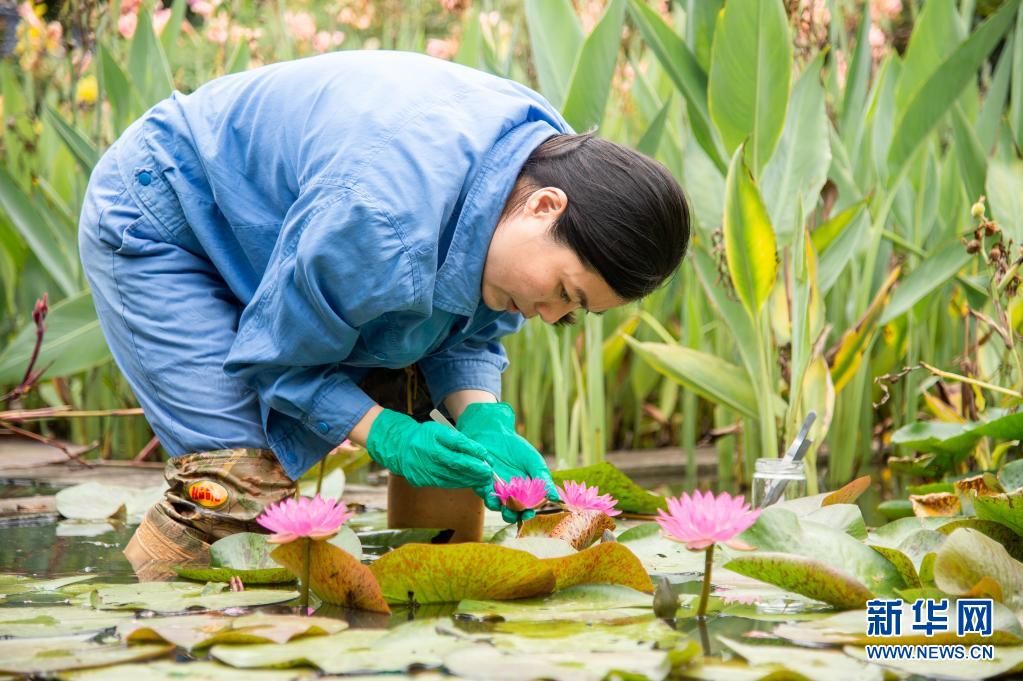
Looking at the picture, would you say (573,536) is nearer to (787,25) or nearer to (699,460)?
(787,25)

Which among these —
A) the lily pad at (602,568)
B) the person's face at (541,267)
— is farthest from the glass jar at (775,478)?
the lily pad at (602,568)

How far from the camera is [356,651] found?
1091mm

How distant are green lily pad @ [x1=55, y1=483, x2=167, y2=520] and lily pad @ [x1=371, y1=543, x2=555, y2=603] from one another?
915 mm

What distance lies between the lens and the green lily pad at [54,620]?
1.20 m

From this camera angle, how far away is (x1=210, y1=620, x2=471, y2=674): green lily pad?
1.05 metres

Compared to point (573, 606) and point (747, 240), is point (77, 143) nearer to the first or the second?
point (747, 240)

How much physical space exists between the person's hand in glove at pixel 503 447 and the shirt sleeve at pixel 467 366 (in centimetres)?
9

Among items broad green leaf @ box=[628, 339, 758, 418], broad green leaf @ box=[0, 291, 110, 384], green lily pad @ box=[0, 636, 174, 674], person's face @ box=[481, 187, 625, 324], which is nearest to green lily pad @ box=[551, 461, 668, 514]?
broad green leaf @ box=[628, 339, 758, 418]

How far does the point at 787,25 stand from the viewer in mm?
2078

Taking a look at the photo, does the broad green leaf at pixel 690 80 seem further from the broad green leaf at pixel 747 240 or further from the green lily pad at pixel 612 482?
the green lily pad at pixel 612 482

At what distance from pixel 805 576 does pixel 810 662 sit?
19cm

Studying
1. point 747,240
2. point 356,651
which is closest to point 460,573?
point 356,651

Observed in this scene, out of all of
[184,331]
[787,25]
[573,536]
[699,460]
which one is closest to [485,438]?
[573,536]

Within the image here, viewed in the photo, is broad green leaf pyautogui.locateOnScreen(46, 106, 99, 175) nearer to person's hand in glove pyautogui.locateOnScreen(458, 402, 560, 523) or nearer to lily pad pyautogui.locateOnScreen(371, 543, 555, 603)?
person's hand in glove pyautogui.locateOnScreen(458, 402, 560, 523)
